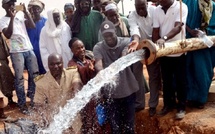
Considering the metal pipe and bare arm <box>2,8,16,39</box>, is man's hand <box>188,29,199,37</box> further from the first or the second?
bare arm <box>2,8,16,39</box>

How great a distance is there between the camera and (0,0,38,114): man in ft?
17.9

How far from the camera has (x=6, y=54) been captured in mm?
6047

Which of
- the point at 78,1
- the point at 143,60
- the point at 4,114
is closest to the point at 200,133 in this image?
the point at 143,60

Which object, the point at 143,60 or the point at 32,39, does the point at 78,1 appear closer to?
the point at 32,39

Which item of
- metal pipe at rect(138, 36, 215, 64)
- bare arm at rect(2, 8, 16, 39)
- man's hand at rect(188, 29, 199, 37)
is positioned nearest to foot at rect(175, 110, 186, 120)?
metal pipe at rect(138, 36, 215, 64)

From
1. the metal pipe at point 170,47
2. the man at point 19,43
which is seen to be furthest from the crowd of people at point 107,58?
the metal pipe at point 170,47

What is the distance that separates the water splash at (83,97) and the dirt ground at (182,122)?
4.21 feet

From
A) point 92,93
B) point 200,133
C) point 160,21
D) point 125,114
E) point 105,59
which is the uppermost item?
point 160,21

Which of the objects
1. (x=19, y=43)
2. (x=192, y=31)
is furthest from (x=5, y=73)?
(x=192, y=31)

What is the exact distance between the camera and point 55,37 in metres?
5.51

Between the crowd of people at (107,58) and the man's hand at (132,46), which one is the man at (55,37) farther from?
the man's hand at (132,46)

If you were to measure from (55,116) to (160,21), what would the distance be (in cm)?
180

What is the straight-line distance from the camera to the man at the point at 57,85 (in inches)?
171

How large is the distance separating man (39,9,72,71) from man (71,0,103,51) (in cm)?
15
